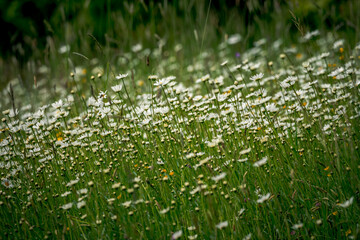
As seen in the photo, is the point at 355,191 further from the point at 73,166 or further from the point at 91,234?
the point at 73,166

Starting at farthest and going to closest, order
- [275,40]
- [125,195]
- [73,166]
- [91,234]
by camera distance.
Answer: [275,40]
[73,166]
[125,195]
[91,234]

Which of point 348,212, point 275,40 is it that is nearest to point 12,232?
point 348,212

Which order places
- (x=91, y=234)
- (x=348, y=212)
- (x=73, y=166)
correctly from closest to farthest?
(x=348, y=212) < (x=91, y=234) < (x=73, y=166)

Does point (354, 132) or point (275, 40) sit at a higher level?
point (275, 40)

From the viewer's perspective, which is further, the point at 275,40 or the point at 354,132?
the point at 275,40

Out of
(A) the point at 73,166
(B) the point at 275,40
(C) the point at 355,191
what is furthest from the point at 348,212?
(B) the point at 275,40

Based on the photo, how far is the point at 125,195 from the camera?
79.7 inches

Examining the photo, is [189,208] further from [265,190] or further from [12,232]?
[12,232]

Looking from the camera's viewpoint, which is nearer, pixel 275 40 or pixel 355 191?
pixel 355 191

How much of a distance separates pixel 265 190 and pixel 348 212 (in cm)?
39

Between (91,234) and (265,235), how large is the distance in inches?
33.3

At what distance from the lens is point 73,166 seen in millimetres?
2381

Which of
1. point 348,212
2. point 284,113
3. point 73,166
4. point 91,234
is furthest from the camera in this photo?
point 284,113

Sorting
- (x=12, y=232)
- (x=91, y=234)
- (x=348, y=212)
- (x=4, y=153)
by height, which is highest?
(x=4, y=153)
